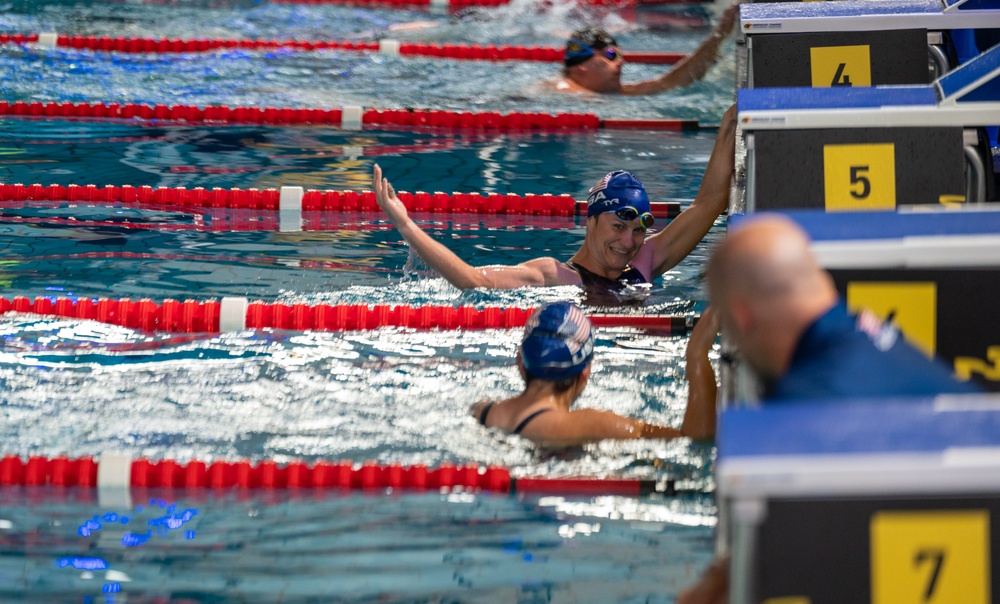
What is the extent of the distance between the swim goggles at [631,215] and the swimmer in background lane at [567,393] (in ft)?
4.08

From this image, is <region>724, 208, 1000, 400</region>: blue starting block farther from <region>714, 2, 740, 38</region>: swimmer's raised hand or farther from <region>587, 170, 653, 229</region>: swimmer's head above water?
<region>714, 2, 740, 38</region>: swimmer's raised hand

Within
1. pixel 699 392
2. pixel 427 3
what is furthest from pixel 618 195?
pixel 427 3

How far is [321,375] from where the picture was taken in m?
3.98

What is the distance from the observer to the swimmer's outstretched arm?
4301mm

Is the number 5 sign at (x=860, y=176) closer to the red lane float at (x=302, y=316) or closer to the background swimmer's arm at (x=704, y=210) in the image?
the background swimmer's arm at (x=704, y=210)

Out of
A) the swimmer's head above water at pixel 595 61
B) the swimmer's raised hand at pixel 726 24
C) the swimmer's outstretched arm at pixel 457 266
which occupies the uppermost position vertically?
the swimmer's raised hand at pixel 726 24

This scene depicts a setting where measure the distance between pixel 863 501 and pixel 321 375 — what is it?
2.65 m

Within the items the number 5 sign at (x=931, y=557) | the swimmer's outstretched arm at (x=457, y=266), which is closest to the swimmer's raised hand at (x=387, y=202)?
the swimmer's outstretched arm at (x=457, y=266)

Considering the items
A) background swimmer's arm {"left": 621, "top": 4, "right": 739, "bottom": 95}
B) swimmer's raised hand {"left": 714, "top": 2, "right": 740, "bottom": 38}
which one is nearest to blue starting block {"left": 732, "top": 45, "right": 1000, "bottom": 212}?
swimmer's raised hand {"left": 714, "top": 2, "right": 740, "bottom": 38}

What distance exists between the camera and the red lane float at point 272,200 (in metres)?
5.93

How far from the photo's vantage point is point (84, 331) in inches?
171

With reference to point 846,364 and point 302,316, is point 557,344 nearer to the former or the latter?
point 302,316

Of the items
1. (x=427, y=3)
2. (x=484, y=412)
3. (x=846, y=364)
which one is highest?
(x=427, y=3)

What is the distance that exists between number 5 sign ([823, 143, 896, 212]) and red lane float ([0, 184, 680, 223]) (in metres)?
2.74
